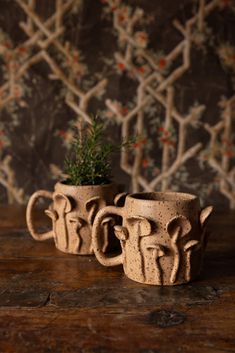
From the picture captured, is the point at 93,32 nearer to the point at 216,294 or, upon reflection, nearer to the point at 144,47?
the point at 144,47

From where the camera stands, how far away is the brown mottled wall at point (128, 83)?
152cm

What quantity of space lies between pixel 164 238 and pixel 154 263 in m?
0.04

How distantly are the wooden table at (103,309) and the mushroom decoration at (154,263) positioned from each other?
1cm

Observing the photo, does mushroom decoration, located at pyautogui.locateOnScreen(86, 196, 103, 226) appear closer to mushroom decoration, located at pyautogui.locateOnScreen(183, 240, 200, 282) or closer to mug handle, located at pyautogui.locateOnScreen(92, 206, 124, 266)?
mug handle, located at pyautogui.locateOnScreen(92, 206, 124, 266)

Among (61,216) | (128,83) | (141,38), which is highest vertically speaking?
(141,38)

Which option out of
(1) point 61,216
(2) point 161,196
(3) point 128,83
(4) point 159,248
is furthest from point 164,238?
(3) point 128,83

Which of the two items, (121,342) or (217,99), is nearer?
(121,342)

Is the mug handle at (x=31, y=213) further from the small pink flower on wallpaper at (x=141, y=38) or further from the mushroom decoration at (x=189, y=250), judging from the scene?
the small pink flower on wallpaper at (x=141, y=38)

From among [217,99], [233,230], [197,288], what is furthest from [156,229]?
[217,99]

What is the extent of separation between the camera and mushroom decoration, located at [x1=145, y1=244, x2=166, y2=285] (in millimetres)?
624

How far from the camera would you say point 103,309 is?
0.56m

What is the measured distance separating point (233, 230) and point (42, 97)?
857 mm

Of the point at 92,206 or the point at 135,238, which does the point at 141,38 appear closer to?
the point at 92,206

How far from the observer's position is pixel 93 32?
1.52 metres
